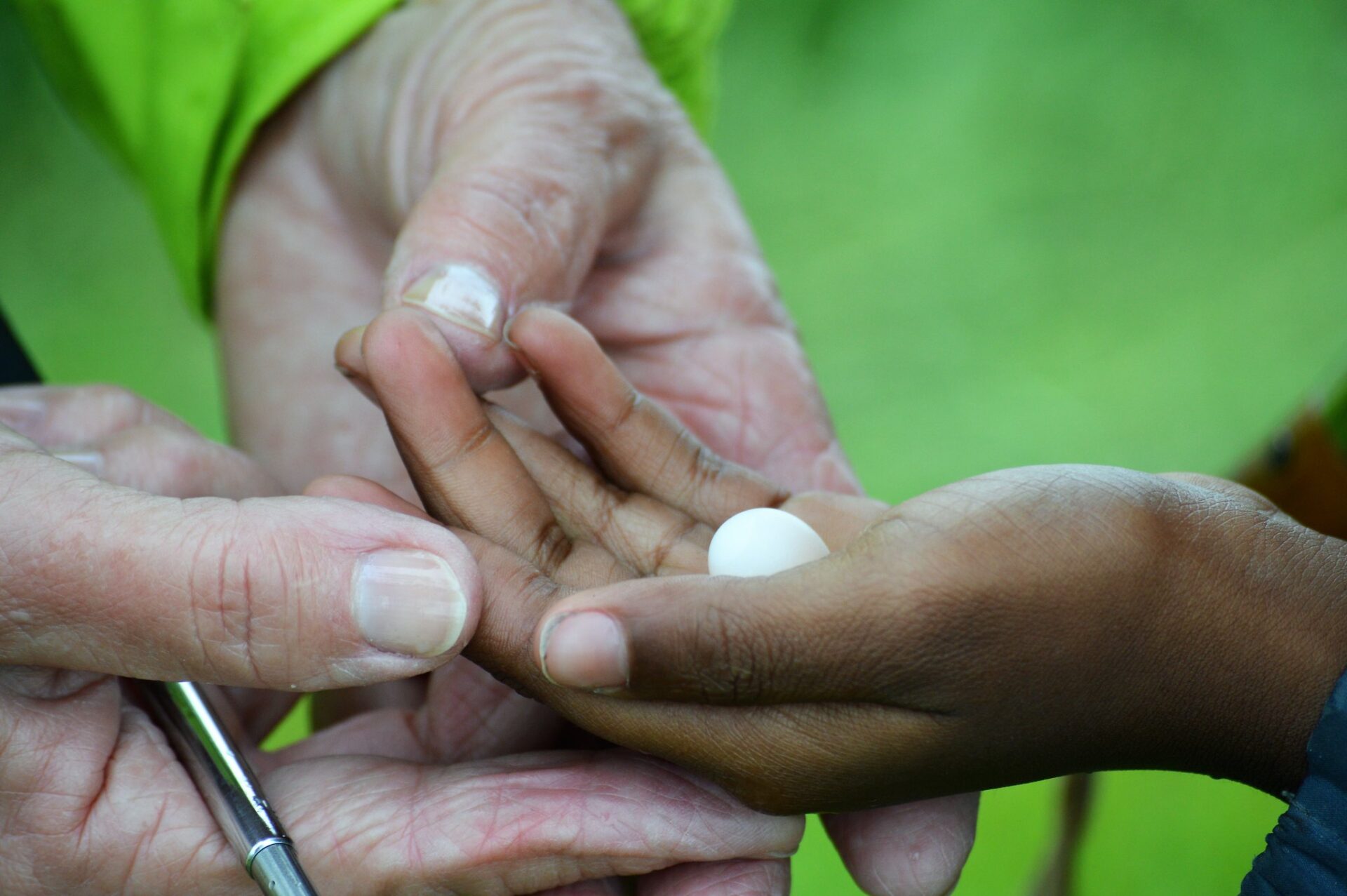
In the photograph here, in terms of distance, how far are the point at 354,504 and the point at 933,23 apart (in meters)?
2.95

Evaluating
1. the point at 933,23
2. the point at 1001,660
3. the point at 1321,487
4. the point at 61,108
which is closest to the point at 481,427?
the point at 1001,660

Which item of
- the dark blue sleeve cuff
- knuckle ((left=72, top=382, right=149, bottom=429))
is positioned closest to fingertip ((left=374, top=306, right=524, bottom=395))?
knuckle ((left=72, top=382, right=149, bottom=429))

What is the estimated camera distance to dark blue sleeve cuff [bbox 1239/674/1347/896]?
2.69ft

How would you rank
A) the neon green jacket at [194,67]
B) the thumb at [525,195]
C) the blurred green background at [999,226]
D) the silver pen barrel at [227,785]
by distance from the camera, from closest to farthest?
the silver pen barrel at [227,785]
the thumb at [525,195]
the neon green jacket at [194,67]
the blurred green background at [999,226]

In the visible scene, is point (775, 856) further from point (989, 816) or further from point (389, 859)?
point (989, 816)

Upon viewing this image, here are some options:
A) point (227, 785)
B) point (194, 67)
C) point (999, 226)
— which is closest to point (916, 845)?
point (227, 785)

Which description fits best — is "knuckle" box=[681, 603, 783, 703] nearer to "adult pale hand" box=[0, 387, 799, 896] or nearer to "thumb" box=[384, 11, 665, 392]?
"adult pale hand" box=[0, 387, 799, 896]

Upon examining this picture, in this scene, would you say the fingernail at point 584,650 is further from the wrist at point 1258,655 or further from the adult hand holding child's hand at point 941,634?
the wrist at point 1258,655

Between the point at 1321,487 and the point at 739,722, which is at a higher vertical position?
the point at 739,722

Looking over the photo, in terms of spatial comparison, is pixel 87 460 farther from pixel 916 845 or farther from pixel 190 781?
pixel 916 845

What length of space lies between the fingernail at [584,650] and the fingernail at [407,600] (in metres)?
0.10

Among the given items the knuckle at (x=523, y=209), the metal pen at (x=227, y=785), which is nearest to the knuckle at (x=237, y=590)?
the metal pen at (x=227, y=785)

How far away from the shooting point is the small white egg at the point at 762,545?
3.08 feet

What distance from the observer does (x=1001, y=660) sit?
2.71 feet
